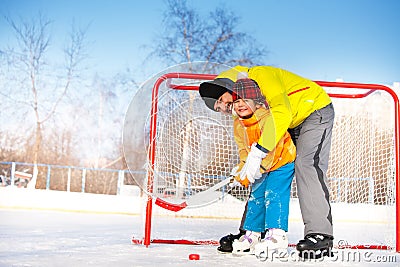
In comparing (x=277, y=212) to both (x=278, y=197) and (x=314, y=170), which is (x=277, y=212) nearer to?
(x=278, y=197)

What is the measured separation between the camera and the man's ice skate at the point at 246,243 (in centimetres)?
184

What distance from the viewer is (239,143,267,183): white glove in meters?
1.67

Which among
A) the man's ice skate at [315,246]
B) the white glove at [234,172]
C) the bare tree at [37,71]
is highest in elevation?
the bare tree at [37,71]

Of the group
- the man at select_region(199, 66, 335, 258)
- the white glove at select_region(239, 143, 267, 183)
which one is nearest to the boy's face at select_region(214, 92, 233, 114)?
the man at select_region(199, 66, 335, 258)

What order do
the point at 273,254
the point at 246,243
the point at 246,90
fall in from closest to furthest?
the point at 246,90 → the point at 273,254 → the point at 246,243

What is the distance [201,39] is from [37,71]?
112 inches

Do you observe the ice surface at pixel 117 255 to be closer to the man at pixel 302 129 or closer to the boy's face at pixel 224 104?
the man at pixel 302 129

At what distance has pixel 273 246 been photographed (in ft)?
5.82

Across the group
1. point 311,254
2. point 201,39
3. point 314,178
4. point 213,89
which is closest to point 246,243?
point 311,254

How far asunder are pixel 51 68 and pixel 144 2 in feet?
6.48

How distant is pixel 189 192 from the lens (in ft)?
6.03

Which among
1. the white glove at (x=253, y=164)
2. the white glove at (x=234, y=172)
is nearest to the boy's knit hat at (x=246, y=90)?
the white glove at (x=253, y=164)

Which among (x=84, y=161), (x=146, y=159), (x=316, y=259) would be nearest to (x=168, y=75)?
(x=146, y=159)

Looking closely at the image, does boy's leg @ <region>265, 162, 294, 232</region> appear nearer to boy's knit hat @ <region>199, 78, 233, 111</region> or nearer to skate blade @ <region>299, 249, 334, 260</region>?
skate blade @ <region>299, 249, 334, 260</region>
